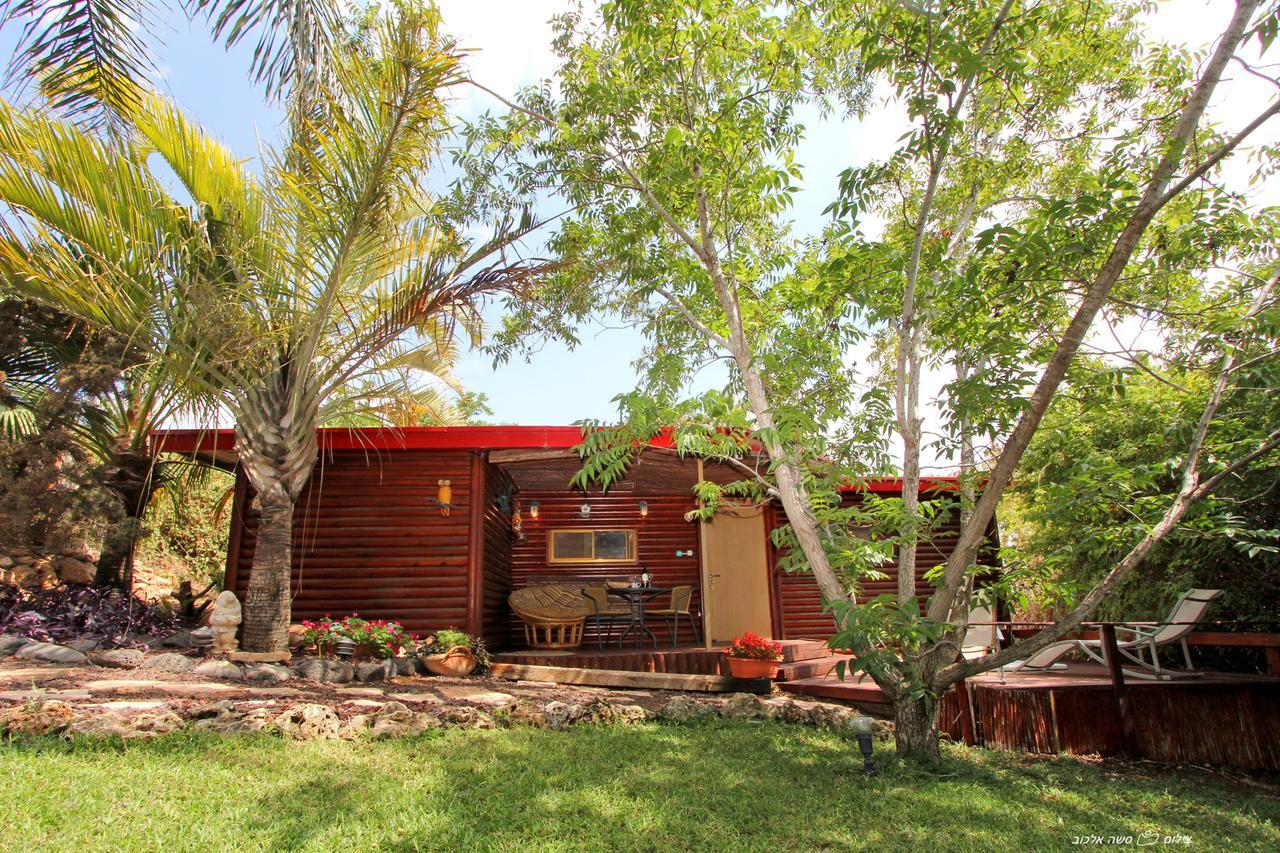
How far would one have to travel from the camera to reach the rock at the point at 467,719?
184 inches

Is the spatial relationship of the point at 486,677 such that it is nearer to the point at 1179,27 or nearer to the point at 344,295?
the point at 344,295

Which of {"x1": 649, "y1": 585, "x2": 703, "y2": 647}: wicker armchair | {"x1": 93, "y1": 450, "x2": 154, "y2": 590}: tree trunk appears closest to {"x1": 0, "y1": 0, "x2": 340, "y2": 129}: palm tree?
{"x1": 93, "y1": 450, "x2": 154, "y2": 590}: tree trunk

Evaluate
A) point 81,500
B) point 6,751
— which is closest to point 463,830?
point 6,751

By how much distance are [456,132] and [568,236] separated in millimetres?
1368

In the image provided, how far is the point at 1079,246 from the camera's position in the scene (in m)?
3.69

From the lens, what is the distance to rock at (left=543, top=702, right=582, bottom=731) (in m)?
4.96

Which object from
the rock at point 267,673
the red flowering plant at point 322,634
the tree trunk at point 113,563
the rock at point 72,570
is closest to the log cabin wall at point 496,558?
the red flowering plant at point 322,634

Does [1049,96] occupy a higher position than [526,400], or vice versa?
[526,400]

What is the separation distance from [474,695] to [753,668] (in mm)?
2992

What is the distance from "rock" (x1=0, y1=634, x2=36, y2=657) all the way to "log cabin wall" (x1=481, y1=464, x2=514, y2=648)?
13.0 feet

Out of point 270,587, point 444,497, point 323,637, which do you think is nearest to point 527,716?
point 323,637

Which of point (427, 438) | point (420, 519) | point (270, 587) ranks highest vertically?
point (427, 438)

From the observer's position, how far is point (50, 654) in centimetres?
525

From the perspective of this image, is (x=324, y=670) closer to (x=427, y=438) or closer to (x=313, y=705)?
(x=313, y=705)
